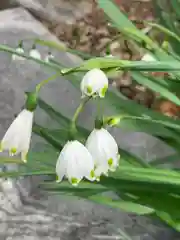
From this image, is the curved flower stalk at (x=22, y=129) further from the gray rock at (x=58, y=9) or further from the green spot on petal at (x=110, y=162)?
the gray rock at (x=58, y=9)

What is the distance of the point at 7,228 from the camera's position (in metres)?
1.08

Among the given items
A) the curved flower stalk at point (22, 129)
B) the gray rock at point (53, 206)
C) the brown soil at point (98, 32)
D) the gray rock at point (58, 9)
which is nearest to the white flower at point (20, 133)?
the curved flower stalk at point (22, 129)

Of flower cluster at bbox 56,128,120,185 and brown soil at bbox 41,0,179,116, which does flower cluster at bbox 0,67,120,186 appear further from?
brown soil at bbox 41,0,179,116

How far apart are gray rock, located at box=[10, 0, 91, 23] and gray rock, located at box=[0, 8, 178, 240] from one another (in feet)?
1.07

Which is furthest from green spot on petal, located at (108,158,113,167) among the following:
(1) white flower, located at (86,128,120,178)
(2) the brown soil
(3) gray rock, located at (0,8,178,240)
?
(2) the brown soil

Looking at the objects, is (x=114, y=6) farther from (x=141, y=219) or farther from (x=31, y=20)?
(x=31, y=20)

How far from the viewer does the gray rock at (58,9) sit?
69.6 inches

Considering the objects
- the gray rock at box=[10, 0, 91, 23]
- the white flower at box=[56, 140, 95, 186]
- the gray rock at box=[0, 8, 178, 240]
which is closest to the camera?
the white flower at box=[56, 140, 95, 186]

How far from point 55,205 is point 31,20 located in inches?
31.9

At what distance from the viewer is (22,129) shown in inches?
19.2

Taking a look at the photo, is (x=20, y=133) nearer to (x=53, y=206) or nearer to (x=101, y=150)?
(x=101, y=150)

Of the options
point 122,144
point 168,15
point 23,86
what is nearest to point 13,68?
point 23,86

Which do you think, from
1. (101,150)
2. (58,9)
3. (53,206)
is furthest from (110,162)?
(58,9)

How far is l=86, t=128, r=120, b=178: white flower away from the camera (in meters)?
0.48
